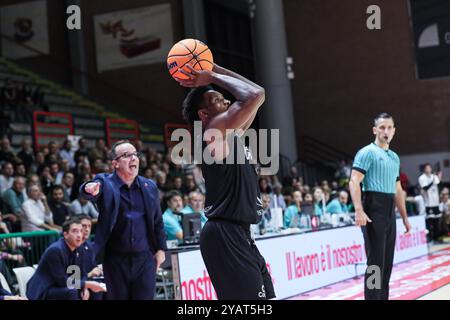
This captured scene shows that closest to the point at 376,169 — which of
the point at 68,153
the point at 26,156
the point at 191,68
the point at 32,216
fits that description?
the point at 191,68

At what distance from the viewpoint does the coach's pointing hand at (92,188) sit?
5.76 metres

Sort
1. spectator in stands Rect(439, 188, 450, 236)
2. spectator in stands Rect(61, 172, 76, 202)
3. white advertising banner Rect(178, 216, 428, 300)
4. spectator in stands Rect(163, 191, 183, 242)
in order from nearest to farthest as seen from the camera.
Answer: white advertising banner Rect(178, 216, 428, 300), spectator in stands Rect(163, 191, 183, 242), spectator in stands Rect(61, 172, 76, 202), spectator in stands Rect(439, 188, 450, 236)

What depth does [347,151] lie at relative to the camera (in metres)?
23.4

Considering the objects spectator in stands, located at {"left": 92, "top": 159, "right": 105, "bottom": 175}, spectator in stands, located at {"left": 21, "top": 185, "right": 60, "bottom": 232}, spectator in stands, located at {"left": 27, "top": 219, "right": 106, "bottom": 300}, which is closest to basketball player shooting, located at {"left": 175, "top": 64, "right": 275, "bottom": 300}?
spectator in stands, located at {"left": 27, "top": 219, "right": 106, "bottom": 300}

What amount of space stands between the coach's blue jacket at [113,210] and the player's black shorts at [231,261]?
1.33 meters

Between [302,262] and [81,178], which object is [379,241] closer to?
[302,262]

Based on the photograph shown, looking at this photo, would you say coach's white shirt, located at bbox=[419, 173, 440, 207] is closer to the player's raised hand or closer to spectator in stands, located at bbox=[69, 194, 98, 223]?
spectator in stands, located at bbox=[69, 194, 98, 223]

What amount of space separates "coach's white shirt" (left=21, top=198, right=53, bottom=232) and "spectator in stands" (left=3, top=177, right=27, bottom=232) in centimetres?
19

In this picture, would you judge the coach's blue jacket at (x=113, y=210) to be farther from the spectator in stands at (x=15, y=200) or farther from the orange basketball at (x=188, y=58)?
the spectator in stands at (x=15, y=200)

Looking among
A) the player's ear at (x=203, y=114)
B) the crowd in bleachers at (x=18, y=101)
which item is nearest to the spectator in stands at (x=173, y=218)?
the player's ear at (x=203, y=114)

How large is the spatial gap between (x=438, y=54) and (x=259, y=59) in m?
10.9

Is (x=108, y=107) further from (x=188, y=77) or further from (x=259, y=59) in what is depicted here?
(x=188, y=77)

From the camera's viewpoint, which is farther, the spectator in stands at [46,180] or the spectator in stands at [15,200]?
the spectator in stands at [46,180]

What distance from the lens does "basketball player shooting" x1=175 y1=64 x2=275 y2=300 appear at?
4.57 meters
